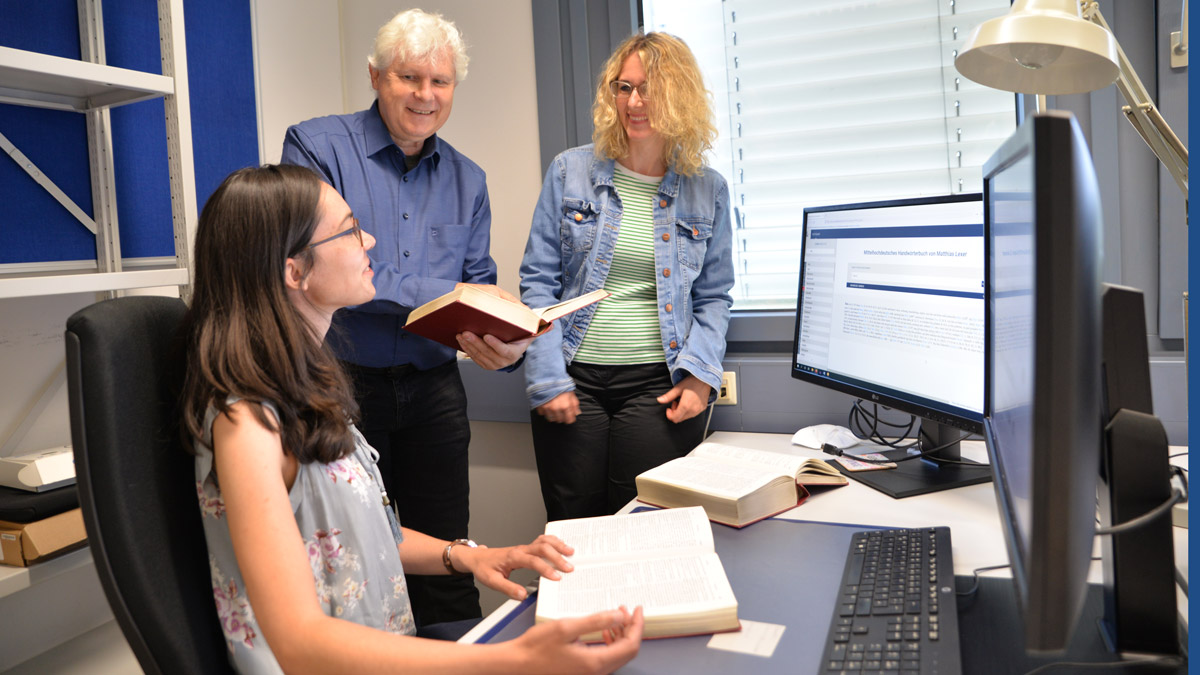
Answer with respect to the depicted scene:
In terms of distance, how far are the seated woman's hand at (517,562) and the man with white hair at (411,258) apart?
704 mm

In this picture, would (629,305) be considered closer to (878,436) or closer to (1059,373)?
(878,436)

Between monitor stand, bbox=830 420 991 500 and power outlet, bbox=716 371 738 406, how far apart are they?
20.9 inches

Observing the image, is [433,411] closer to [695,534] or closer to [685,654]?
[695,534]

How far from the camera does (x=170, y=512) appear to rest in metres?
0.90

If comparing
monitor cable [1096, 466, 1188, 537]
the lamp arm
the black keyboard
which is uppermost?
the lamp arm

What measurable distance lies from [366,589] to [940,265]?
1066mm

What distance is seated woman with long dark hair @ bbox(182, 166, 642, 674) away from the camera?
824mm

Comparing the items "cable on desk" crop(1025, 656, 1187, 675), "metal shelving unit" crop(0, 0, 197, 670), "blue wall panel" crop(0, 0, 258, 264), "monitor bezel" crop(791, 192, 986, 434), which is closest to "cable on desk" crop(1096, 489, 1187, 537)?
"cable on desk" crop(1025, 656, 1187, 675)

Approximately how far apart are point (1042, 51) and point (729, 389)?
1.18m

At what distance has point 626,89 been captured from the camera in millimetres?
1954

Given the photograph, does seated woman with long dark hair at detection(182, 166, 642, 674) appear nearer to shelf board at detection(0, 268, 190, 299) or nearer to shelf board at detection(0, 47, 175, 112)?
shelf board at detection(0, 268, 190, 299)

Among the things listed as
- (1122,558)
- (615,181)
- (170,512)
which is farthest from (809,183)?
(170,512)

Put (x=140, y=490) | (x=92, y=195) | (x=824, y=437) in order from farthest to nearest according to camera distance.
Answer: (x=92, y=195) → (x=824, y=437) → (x=140, y=490)

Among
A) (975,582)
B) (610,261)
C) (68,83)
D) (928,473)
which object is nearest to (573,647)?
(975,582)
